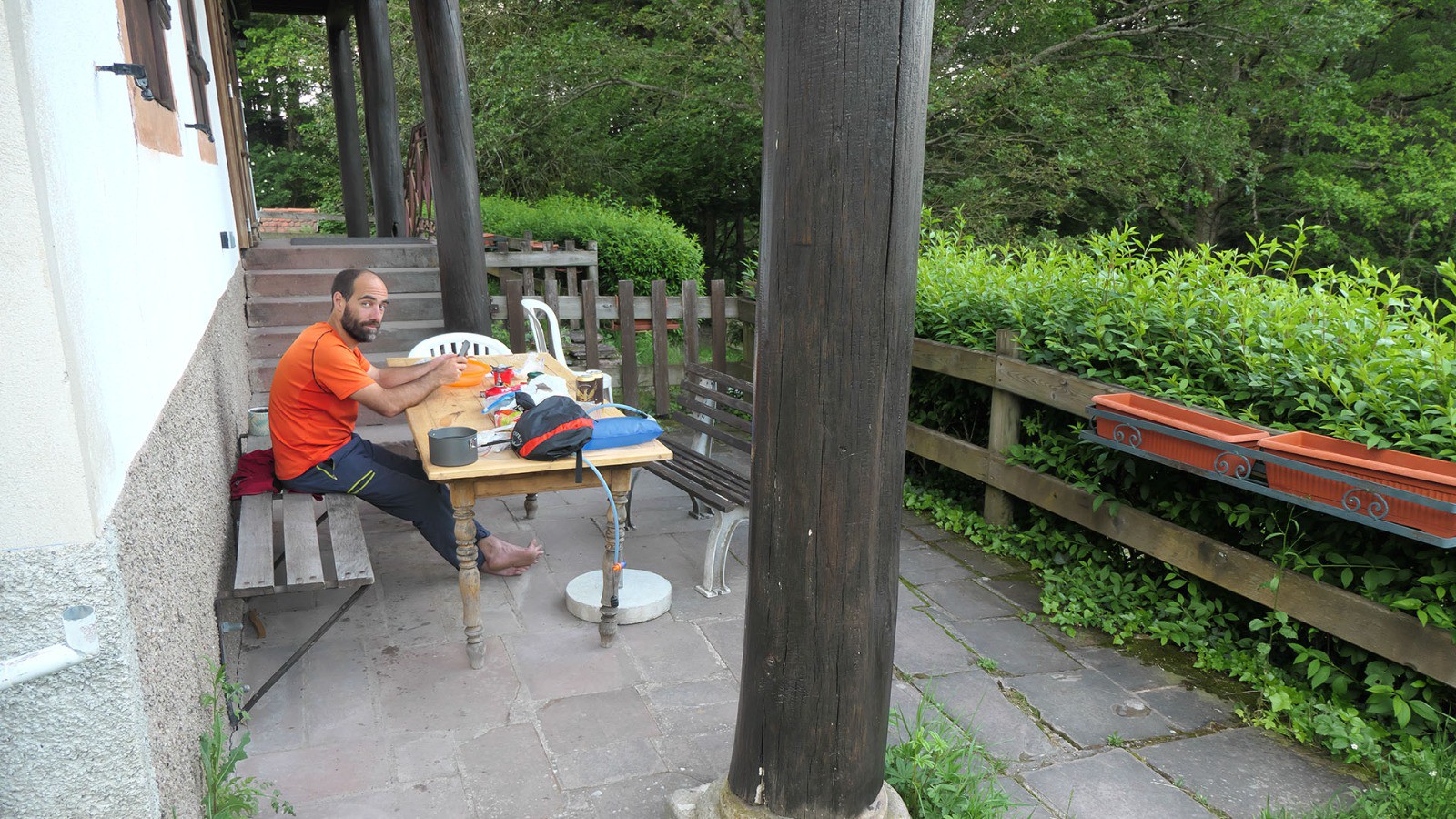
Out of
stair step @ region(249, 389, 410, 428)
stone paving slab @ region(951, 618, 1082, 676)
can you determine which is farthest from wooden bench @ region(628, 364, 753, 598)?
stair step @ region(249, 389, 410, 428)

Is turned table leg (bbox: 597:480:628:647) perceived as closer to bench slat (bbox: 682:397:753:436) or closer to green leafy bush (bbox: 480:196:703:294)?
bench slat (bbox: 682:397:753:436)

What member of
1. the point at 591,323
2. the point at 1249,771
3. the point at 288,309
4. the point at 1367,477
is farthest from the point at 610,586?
the point at 288,309

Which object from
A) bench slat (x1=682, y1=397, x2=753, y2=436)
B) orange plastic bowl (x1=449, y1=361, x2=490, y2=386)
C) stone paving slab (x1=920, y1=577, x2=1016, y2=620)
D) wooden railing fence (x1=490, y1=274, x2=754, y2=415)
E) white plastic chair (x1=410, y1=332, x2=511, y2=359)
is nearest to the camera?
stone paving slab (x1=920, y1=577, x2=1016, y2=620)

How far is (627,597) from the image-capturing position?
421 cm

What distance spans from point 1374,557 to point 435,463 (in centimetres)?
327

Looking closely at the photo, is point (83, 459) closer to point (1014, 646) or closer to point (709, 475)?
point (709, 475)

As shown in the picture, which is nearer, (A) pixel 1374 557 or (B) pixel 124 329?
(B) pixel 124 329

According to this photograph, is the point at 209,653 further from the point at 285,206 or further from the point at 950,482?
the point at 285,206

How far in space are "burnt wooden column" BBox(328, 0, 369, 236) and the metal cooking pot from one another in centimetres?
1002

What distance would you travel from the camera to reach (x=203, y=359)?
12.7 ft

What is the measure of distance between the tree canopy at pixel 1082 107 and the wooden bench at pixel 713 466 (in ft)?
25.0

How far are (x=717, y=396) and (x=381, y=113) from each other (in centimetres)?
736

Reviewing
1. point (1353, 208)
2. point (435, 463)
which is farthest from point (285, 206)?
point (435, 463)

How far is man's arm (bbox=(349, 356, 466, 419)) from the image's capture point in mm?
3939
